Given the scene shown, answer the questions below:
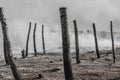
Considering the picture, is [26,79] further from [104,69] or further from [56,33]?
[56,33]

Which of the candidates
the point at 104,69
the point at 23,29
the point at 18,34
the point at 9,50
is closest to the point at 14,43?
the point at 18,34

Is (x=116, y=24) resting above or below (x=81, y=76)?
above

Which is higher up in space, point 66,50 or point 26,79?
point 66,50

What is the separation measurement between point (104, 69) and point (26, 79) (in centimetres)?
708

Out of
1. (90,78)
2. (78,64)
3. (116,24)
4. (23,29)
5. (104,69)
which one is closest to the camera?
(90,78)

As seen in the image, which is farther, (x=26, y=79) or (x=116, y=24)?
(x=116, y=24)

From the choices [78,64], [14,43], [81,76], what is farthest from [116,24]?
[81,76]

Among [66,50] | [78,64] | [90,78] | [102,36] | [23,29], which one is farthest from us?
[23,29]

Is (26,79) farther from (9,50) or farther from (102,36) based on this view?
(102,36)

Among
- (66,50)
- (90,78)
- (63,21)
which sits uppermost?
(63,21)

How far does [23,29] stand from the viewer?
351ft

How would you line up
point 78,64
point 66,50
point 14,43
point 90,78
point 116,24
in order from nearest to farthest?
1. point 66,50
2. point 90,78
3. point 78,64
4. point 14,43
5. point 116,24

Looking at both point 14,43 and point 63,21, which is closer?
point 63,21

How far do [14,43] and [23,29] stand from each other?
63.6 ft
